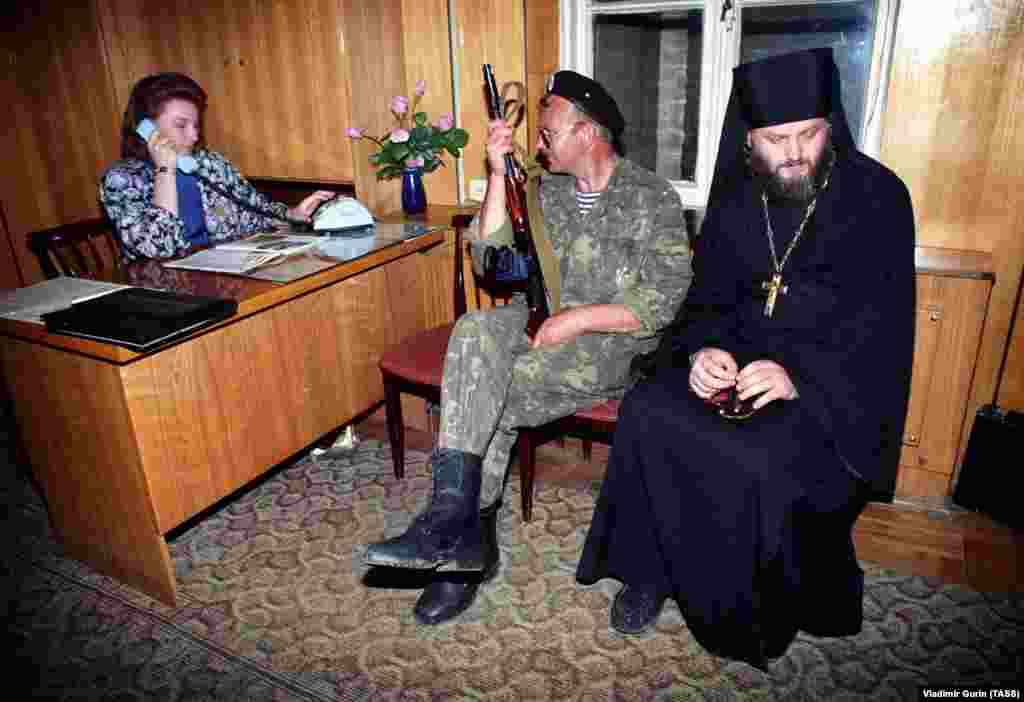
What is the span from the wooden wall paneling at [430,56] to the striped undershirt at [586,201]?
1.01 m

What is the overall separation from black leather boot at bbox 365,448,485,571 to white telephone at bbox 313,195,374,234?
108cm

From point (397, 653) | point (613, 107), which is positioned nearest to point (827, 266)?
point (613, 107)

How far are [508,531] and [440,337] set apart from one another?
2.29 ft

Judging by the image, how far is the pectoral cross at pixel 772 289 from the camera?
6.07 feet

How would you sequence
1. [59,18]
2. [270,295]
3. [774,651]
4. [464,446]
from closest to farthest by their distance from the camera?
1. [774,651]
2. [464,446]
3. [270,295]
4. [59,18]

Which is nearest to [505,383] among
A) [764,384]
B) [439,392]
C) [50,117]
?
[439,392]

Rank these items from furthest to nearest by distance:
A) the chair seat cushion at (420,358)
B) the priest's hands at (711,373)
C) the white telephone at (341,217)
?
the white telephone at (341,217) → the chair seat cushion at (420,358) → the priest's hands at (711,373)

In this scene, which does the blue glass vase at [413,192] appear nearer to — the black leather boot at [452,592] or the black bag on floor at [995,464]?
the black leather boot at [452,592]

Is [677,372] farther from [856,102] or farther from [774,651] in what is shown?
[856,102]

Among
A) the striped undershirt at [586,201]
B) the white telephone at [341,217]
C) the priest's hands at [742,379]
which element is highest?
the striped undershirt at [586,201]

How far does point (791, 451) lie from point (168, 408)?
1.55 meters

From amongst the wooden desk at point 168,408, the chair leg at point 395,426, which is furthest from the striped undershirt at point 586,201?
the chair leg at point 395,426

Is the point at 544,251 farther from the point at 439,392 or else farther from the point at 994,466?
the point at 994,466

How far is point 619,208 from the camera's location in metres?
2.08
